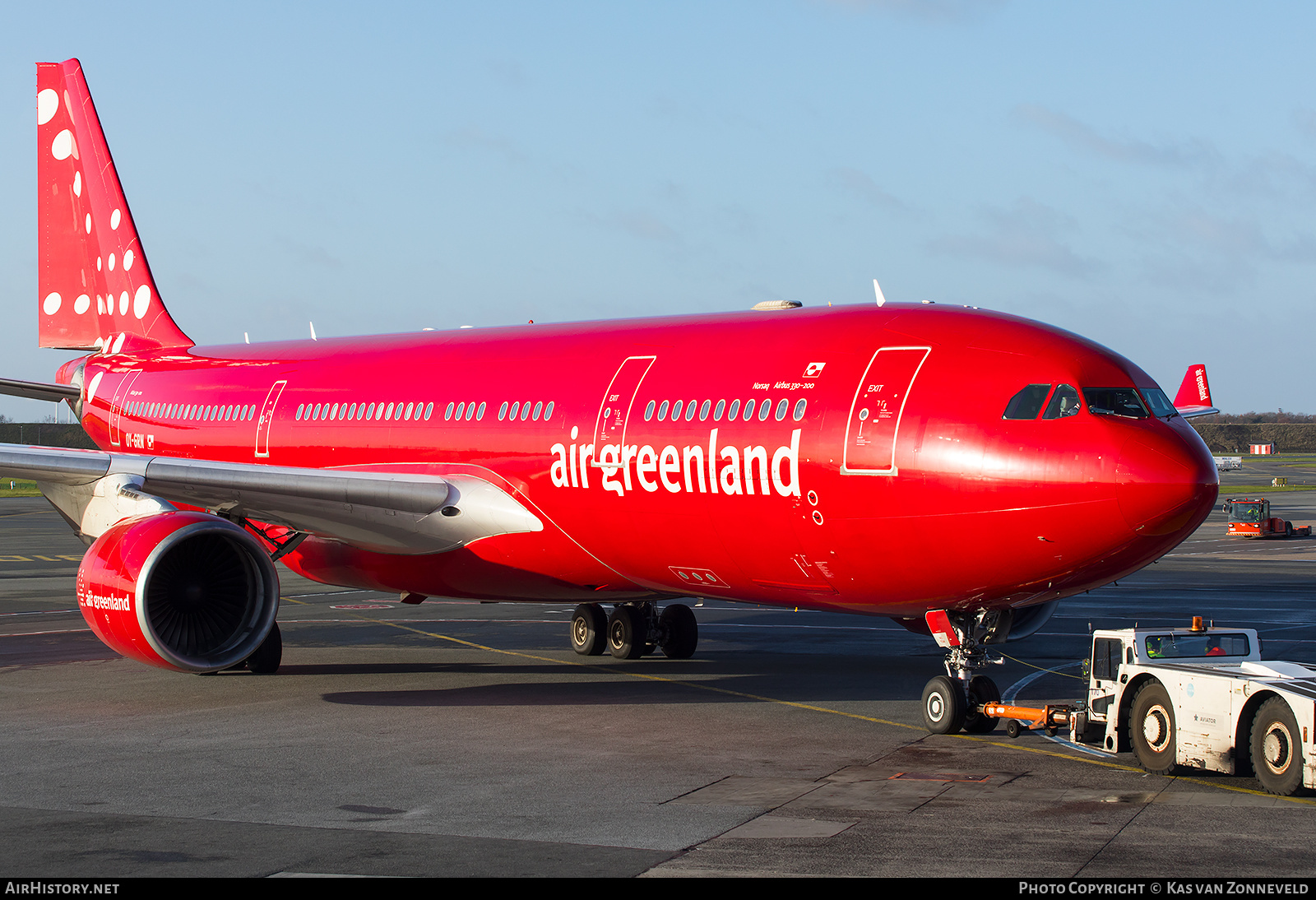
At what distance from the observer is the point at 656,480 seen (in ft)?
53.4

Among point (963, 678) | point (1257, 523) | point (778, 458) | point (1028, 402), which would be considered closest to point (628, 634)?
point (963, 678)

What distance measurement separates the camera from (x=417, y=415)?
20125 mm

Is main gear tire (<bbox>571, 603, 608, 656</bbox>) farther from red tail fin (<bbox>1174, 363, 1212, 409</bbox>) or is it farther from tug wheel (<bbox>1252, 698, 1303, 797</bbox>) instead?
red tail fin (<bbox>1174, 363, 1212, 409</bbox>)

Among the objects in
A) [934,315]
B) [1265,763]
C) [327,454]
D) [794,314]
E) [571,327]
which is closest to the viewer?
[1265,763]

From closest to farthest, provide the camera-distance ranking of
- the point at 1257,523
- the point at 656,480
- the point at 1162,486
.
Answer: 1. the point at 1162,486
2. the point at 656,480
3. the point at 1257,523

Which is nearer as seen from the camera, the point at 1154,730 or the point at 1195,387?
the point at 1154,730

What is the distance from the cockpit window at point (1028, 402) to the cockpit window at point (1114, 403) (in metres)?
0.40

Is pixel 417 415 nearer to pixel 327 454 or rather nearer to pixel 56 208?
pixel 327 454

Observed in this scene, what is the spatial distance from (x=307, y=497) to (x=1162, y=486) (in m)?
11.2

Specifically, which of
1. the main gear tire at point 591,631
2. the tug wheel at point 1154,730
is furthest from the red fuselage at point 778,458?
the main gear tire at point 591,631

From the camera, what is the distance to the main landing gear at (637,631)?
71.7 feet

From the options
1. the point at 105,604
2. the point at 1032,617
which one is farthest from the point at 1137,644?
→ the point at 105,604

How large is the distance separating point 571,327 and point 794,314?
415 centimetres

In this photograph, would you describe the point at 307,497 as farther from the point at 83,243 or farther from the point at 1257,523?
the point at 1257,523
